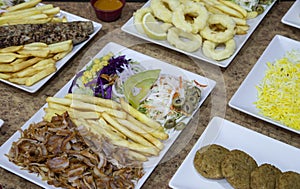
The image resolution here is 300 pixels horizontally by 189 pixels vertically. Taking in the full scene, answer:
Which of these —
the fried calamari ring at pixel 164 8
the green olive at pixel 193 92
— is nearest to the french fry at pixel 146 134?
Result: the green olive at pixel 193 92

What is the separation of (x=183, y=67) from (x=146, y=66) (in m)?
0.31

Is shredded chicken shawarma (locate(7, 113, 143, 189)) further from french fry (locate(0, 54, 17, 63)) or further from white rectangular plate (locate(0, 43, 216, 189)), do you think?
french fry (locate(0, 54, 17, 63))

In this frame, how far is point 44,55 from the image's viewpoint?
283cm

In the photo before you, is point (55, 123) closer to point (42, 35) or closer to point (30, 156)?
point (30, 156)

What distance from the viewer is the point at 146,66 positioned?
108 inches

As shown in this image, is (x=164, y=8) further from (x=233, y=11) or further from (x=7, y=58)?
(x=7, y=58)

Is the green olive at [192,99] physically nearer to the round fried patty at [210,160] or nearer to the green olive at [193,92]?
the green olive at [193,92]

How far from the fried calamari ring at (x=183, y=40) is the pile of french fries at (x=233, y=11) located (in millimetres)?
300

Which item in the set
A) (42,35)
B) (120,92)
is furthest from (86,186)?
(42,35)

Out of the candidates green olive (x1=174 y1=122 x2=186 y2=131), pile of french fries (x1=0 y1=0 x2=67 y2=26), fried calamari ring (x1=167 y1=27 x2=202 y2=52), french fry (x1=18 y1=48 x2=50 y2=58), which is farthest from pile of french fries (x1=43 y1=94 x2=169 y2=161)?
pile of french fries (x1=0 y1=0 x2=67 y2=26)

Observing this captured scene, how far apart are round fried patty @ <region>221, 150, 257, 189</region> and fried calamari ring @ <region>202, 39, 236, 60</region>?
810 millimetres

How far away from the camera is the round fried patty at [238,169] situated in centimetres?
216

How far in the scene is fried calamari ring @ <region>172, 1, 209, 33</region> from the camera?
3014mm

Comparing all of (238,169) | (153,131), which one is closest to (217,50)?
(153,131)
